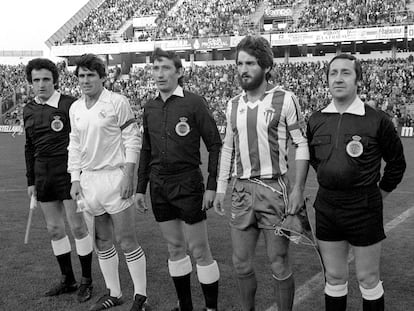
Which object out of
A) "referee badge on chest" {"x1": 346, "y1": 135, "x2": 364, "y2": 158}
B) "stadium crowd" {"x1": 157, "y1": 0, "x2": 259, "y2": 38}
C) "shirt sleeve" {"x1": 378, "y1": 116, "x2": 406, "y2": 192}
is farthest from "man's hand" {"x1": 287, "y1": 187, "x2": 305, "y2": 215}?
"stadium crowd" {"x1": 157, "y1": 0, "x2": 259, "y2": 38}

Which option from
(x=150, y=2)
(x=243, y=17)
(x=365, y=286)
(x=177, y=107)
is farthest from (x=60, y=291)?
(x=150, y=2)

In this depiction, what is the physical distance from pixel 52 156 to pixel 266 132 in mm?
2321

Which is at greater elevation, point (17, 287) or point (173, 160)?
point (173, 160)

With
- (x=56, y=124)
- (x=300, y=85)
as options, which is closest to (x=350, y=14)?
(x=300, y=85)

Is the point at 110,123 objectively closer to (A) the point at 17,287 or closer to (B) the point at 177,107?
(B) the point at 177,107

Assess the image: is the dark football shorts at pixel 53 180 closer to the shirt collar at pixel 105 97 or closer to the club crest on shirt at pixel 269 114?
the shirt collar at pixel 105 97

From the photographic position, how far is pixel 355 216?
3.47 metres

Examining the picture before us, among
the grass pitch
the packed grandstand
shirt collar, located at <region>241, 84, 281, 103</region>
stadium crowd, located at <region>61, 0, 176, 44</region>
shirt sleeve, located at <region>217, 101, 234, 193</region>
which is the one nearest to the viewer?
shirt collar, located at <region>241, 84, 281, 103</region>

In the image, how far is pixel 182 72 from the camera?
4.46 meters

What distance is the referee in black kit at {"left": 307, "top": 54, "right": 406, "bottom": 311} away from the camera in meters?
3.44

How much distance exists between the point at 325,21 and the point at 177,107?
1415 inches

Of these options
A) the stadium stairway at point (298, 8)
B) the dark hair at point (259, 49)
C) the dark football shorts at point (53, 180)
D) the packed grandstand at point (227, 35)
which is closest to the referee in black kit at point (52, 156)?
the dark football shorts at point (53, 180)

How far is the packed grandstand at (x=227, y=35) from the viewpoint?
105 feet

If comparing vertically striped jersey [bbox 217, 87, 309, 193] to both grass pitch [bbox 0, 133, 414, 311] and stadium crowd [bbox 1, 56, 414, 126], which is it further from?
stadium crowd [bbox 1, 56, 414, 126]
